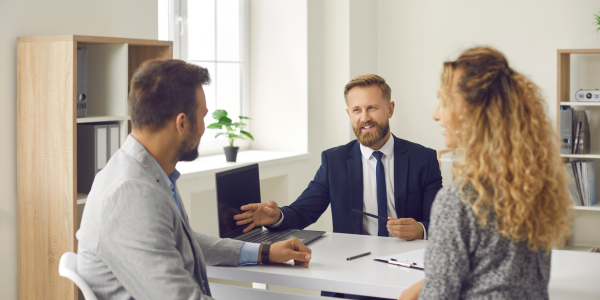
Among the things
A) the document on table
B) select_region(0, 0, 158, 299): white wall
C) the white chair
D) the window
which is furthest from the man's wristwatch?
the window

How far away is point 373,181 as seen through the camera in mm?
2291

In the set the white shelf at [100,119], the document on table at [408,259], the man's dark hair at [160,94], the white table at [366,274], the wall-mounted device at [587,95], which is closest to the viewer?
the man's dark hair at [160,94]

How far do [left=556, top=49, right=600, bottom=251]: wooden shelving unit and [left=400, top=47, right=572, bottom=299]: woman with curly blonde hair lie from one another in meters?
3.11

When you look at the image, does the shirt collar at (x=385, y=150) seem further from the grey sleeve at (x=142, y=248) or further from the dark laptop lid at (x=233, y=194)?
the grey sleeve at (x=142, y=248)

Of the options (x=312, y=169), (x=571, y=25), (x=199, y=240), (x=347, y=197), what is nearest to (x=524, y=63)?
(x=571, y=25)

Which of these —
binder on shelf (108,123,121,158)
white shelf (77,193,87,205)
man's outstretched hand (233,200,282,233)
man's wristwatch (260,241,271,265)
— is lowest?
man's wristwatch (260,241,271,265)

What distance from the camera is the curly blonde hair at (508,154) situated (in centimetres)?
105

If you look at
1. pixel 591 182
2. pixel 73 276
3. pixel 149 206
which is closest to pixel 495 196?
pixel 149 206

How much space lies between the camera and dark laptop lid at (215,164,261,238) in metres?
1.83

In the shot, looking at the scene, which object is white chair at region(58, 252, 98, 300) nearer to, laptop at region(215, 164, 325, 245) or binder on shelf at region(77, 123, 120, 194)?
laptop at region(215, 164, 325, 245)

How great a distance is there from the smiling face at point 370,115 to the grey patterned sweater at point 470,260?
1.19m

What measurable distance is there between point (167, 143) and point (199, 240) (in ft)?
1.51

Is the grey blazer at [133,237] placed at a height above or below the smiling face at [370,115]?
below

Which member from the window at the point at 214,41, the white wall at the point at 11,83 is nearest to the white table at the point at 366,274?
the white wall at the point at 11,83
